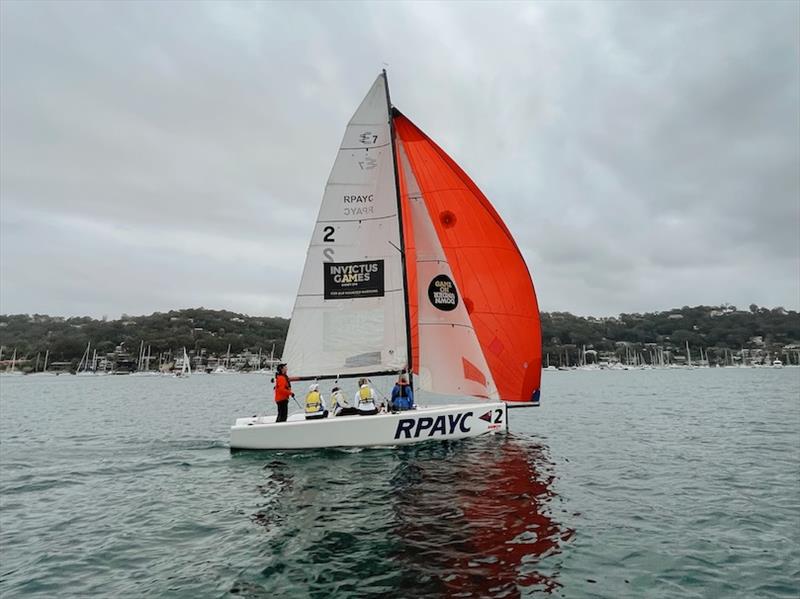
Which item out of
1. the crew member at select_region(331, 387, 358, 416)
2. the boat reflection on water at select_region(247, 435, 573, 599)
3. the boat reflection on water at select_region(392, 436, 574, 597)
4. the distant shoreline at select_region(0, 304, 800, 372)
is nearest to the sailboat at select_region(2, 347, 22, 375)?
the distant shoreline at select_region(0, 304, 800, 372)

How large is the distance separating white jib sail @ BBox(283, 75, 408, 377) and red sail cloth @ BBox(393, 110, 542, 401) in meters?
1.40

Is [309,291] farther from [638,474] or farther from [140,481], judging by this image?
[638,474]

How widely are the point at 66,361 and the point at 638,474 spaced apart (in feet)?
506

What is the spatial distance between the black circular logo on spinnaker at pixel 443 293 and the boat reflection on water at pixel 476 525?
4.27 meters

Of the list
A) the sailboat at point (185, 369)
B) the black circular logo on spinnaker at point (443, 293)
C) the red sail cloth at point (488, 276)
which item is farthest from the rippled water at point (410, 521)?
the sailboat at point (185, 369)

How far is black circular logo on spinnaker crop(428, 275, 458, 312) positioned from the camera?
47.1 feet

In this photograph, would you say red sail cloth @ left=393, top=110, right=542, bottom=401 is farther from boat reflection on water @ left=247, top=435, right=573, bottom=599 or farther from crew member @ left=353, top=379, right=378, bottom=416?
boat reflection on water @ left=247, top=435, right=573, bottom=599

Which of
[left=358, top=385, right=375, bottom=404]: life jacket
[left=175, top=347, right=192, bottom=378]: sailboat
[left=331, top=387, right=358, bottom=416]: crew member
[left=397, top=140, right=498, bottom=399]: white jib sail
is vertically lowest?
[left=175, top=347, right=192, bottom=378]: sailboat

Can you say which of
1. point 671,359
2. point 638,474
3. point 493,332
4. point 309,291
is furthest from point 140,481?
point 671,359

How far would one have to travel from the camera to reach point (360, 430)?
501 inches

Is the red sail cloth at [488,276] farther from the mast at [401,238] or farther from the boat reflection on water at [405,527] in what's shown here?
the boat reflection on water at [405,527]

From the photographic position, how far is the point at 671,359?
144625mm

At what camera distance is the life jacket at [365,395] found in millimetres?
13359

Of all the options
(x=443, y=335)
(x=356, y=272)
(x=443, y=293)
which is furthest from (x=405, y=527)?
(x=356, y=272)
